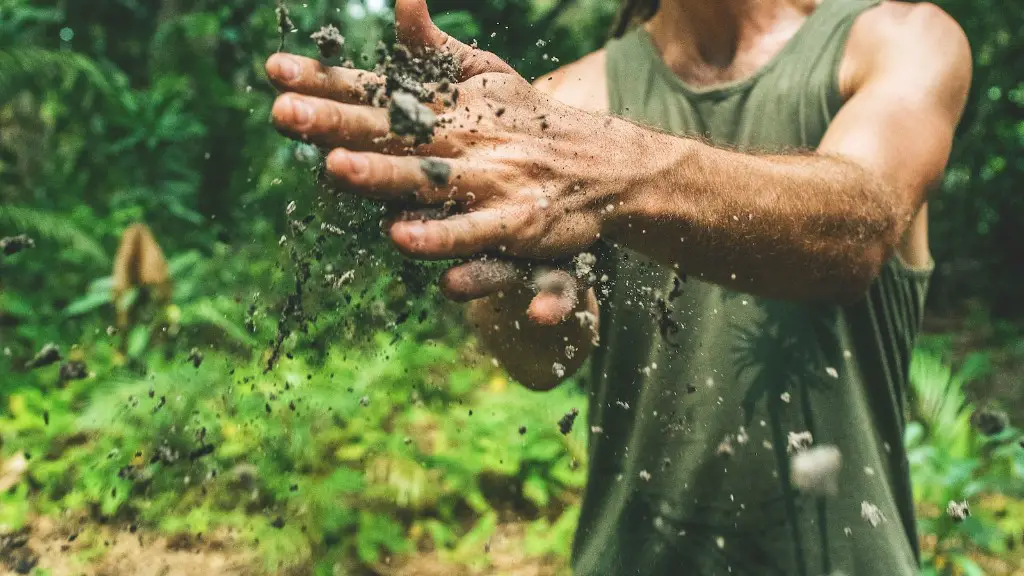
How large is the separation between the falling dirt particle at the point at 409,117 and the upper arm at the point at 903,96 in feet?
2.37

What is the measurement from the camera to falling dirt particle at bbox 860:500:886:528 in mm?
1313

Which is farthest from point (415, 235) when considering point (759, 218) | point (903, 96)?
point (903, 96)

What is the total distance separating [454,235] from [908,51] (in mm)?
1072

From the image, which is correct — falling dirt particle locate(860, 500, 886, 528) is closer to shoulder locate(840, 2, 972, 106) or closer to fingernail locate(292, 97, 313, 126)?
shoulder locate(840, 2, 972, 106)

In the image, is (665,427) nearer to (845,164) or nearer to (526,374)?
(526,374)

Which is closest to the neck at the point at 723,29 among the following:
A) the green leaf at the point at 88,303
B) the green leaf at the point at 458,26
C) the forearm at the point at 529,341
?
the forearm at the point at 529,341

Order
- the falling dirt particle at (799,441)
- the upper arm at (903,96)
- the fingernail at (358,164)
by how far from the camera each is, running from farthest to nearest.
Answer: the falling dirt particle at (799,441) → the upper arm at (903,96) → the fingernail at (358,164)

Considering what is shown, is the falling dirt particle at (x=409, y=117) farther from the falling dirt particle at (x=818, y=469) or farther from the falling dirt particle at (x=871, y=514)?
the falling dirt particle at (x=871, y=514)

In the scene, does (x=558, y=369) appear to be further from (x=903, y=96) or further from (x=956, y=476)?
(x=956, y=476)

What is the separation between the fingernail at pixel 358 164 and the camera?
2.48 ft

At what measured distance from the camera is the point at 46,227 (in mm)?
3279

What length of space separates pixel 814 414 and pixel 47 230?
3.37 m

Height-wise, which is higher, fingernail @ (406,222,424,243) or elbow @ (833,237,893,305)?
fingernail @ (406,222,424,243)

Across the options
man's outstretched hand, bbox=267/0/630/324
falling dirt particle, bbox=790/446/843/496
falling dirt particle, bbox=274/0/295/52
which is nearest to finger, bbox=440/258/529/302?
man's outstretched hand, bbox=267/0/630/324
